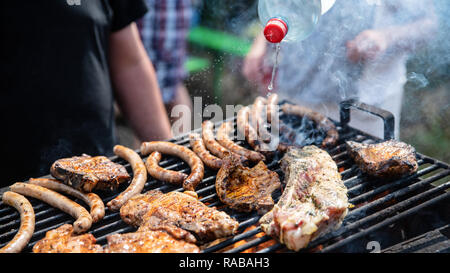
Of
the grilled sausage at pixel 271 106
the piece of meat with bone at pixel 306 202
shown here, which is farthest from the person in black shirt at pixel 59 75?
the piece of meat with bone at pixel 306 202

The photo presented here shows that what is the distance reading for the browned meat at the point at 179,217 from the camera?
2400 millimetres

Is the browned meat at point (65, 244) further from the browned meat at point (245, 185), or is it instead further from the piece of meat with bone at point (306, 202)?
the piece of meat with bone at point (306, 202)

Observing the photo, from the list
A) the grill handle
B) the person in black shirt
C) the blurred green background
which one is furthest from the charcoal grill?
the blurred green background

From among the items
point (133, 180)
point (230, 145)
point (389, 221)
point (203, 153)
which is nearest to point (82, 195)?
point (133, 180)

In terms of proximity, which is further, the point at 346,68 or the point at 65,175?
the point at 346,68

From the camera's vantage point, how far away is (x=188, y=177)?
9.76 feet

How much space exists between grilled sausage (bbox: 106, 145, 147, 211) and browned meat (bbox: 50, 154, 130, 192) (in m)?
0.11

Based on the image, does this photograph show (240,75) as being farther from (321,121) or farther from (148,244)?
(148,244)

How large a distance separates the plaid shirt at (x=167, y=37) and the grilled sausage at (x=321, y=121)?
2.81m

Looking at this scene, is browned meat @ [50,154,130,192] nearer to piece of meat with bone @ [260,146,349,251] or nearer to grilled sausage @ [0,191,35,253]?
grilled sausage @ [0,191,35,253]

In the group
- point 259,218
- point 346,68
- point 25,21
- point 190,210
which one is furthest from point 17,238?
point 346,68

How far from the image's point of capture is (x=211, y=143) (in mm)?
3539

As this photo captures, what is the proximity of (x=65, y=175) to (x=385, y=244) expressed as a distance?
2606 millimetres
